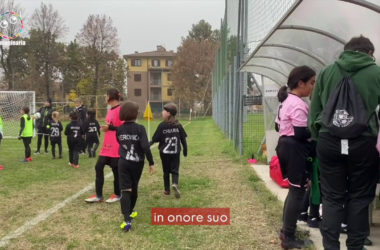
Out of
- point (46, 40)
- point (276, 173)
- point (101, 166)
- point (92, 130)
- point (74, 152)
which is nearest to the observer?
point (101, 166)

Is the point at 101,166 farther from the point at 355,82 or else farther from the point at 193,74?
the point at 193,74

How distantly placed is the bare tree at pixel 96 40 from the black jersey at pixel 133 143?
48556mm

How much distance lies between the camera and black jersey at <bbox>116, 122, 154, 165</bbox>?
4.62m

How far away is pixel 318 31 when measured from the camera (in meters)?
4.64

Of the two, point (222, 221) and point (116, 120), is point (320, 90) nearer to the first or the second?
point (222, 221)

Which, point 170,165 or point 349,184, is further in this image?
point 170,165

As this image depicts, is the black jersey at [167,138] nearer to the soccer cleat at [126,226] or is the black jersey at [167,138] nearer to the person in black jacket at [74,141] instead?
the soccer cleat at [126,226]

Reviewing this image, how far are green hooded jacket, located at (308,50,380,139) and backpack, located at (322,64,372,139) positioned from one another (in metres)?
0.04

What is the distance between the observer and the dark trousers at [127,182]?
4523 mm

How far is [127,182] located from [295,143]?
6.97 ft

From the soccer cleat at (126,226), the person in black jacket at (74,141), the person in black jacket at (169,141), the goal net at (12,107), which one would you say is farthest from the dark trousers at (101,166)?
the goal net at (12,107)

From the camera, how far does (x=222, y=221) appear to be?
480cm

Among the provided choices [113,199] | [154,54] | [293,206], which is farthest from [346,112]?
[154,54]

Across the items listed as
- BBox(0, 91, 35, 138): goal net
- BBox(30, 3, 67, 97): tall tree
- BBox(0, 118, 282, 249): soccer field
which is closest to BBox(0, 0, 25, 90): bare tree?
BBox(30, 3, 67, 97): tall tree
